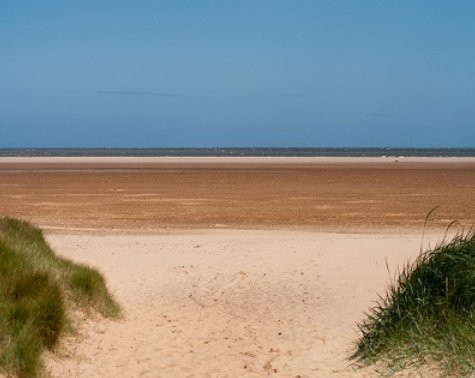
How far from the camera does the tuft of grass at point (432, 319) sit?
7.25 meters

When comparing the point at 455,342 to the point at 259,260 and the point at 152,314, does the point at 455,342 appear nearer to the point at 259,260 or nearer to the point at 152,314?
the point at 152,314

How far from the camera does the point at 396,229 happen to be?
67.8 ft

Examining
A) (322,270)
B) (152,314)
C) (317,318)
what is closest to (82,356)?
(152,314)

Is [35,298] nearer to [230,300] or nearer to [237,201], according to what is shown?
[230,300]

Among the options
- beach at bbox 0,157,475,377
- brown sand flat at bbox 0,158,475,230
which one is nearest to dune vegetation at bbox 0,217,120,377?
beach at bbox 0,157,475,377

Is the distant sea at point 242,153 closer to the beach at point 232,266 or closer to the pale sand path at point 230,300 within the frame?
the beach at point 232,266

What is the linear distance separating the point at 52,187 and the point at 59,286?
1066 inches

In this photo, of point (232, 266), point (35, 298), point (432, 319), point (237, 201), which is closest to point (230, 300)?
point (232, 266)

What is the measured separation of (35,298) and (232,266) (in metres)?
6.35

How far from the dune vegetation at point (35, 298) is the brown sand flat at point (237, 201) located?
10.9 metres

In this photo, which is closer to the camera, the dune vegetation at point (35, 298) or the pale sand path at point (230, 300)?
the dune vegetation at point (35, 298)

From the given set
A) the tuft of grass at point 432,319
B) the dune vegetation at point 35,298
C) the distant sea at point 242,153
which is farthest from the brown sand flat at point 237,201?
the distant sea at point 242,153

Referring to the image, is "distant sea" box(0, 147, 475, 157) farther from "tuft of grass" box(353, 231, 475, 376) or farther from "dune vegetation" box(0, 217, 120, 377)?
"tuft of grass" box(353, 231, 475, 376)

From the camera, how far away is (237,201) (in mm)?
28609
